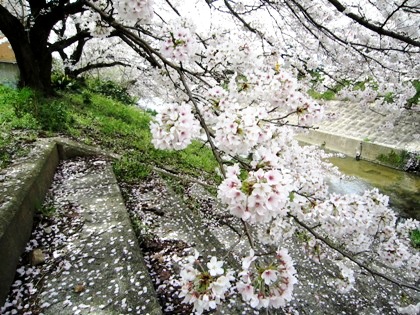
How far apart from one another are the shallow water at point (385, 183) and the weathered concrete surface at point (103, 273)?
9.80 metres

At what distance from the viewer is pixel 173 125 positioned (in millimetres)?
1801

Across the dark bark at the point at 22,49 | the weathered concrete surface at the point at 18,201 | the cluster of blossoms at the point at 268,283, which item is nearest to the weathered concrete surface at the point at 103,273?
the weathered concrete surface at the point at 18,201

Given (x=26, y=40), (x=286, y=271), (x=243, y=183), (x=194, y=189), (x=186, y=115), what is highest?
(x=26, y=40)

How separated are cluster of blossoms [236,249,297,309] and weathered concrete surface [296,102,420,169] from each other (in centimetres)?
1216

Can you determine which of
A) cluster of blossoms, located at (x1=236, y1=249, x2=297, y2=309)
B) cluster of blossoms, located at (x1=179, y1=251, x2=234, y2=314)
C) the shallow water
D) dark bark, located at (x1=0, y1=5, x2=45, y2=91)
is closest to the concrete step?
cluster of blossoms, located at (x1=179, y1=251, x2=234, y2=314)

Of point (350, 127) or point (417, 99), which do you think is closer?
Result: point (417, 99)

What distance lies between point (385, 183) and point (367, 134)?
4.74 metres

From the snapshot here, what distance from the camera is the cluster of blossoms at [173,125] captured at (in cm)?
179

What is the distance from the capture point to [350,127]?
18.2 m

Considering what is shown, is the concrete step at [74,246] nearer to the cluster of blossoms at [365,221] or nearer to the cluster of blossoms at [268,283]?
the cluster of blossoms at [268,283]

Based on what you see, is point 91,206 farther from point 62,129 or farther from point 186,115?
point 62,129

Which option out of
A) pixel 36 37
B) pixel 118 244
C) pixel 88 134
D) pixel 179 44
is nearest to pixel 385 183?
pixel 88 134

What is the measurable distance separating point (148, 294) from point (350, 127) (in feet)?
60.7

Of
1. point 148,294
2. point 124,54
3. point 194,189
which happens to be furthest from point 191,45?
point 124,54
